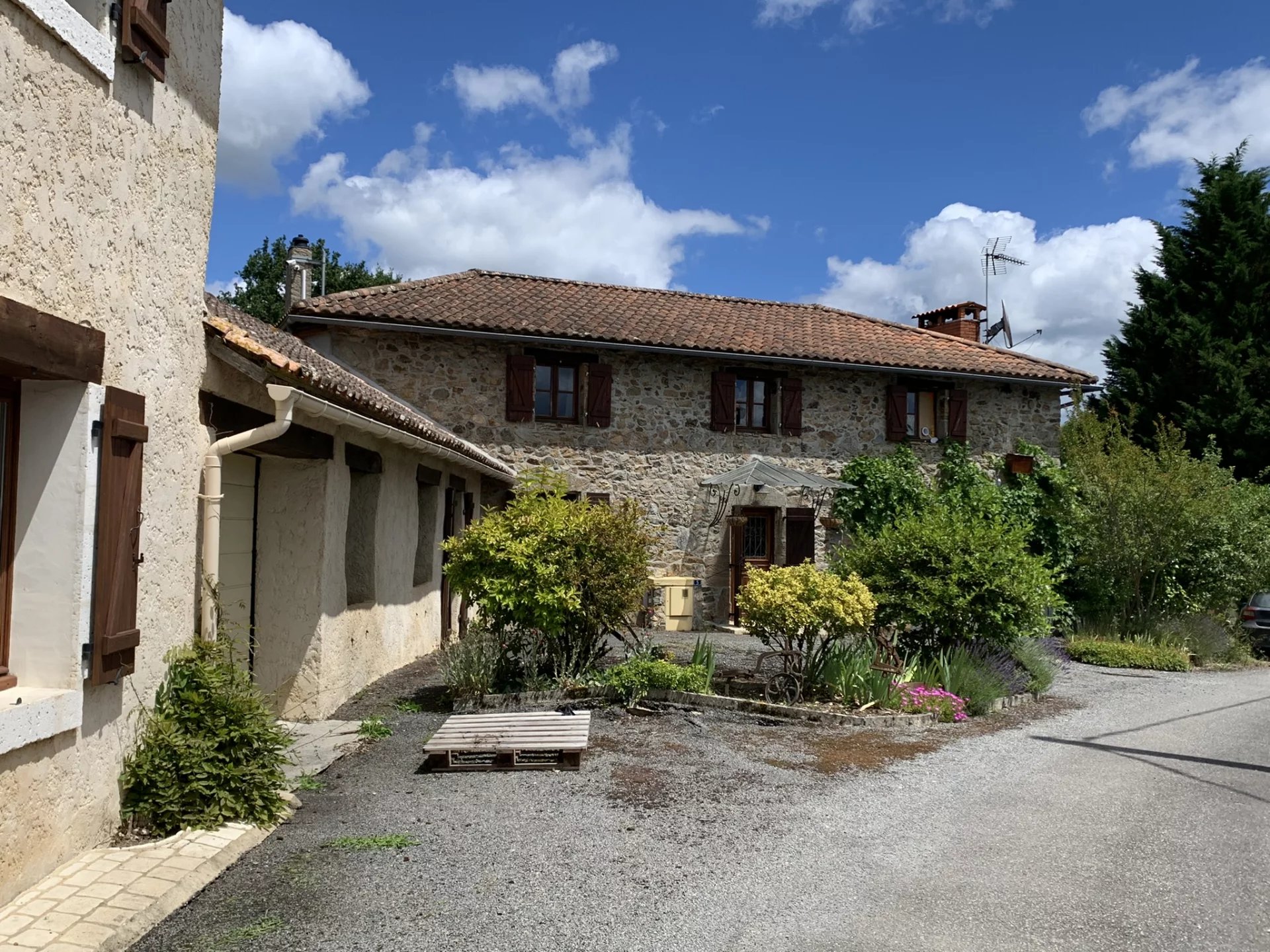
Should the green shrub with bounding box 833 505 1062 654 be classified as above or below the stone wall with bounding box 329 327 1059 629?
below

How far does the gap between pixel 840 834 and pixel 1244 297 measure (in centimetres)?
2466

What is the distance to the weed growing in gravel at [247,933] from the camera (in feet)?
11.9

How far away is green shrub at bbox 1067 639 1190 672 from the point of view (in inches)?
546

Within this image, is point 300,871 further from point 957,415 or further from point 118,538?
point 957,415

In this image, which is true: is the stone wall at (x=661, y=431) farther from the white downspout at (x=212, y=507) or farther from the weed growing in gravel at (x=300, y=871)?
the weed growing in gravel at (x=300, y=871)

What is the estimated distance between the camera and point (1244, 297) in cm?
2452

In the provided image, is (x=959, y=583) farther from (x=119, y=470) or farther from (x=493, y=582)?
(x=119, y=470)

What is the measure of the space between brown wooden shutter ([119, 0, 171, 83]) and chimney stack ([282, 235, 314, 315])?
1090 cm

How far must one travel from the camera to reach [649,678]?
28.0ft

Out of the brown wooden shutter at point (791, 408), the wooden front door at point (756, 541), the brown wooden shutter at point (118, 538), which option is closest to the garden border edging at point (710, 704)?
the brown wooden shutter at point (118, 538)

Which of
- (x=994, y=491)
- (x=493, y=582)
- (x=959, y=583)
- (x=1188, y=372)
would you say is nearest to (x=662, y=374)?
(x=994, y=491)

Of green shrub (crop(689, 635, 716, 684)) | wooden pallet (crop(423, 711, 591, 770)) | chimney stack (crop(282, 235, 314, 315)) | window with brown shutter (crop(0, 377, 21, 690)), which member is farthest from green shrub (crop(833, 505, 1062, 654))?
chimney stack (crop(282, 235, 314, 315))

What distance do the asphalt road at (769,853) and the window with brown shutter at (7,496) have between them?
1.47 meters

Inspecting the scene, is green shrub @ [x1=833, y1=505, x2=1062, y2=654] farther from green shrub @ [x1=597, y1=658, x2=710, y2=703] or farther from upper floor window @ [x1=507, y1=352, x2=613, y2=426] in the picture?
upper floor window @ [x1=507, y1=352, x2=613, y2=426]
